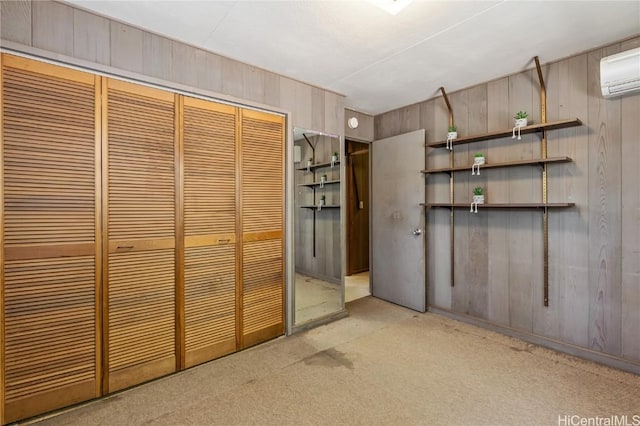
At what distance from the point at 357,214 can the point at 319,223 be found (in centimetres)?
239

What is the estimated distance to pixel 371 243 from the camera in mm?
4094

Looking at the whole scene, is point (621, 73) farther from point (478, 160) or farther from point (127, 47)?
point (127, 47)

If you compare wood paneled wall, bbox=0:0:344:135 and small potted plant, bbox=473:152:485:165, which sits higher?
wood paneled wall, bbox=0:0:344:135

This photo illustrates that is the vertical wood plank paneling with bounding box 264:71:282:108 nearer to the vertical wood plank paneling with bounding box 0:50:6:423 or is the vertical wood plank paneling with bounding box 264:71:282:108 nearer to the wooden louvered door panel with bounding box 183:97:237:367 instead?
the wooden louvered door panel with bounding box 183:97:237:367

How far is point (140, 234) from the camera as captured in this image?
2.06 metres

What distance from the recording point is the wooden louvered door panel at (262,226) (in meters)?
2.57

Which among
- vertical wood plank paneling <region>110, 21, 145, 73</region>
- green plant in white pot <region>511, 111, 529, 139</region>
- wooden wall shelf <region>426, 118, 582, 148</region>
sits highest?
vertical wood plank paneling <region>110, 21, 145, 73</region>

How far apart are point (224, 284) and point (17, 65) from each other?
1830 millimetres

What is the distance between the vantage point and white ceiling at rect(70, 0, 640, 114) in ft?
6.07

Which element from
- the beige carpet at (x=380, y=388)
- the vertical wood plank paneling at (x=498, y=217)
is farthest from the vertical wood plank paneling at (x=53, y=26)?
the vertical wood plank paneling at (x=498, y=217)

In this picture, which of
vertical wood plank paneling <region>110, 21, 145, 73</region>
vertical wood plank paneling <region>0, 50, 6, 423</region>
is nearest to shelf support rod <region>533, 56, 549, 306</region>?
vertical wood plank paneling <region>110, 21, 145, 73</region>

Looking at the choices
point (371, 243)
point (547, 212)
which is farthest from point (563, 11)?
point (371, 243)

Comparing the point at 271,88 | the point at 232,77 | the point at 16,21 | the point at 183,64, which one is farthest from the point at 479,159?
the point at 16,21

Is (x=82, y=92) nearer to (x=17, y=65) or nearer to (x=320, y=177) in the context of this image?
(x=17, y=65)
